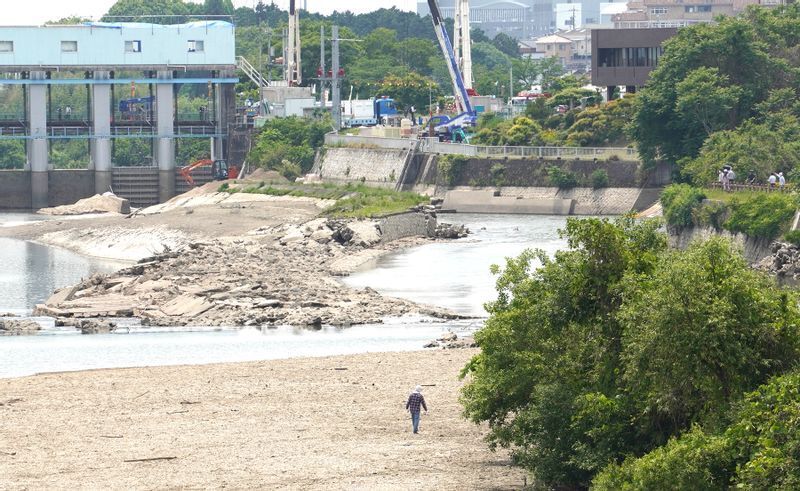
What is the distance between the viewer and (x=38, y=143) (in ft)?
388

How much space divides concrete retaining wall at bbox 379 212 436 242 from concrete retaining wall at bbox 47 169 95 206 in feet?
119

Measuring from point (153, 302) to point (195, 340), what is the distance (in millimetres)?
7850

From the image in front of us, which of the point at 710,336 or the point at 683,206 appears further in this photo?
the point at 683,206

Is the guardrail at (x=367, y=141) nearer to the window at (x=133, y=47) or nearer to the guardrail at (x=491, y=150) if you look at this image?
the guardrail at (x=491, y=150)

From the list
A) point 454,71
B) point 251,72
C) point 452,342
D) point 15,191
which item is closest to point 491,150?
point 454,71

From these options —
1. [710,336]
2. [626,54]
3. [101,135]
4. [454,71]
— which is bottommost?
[710,336]

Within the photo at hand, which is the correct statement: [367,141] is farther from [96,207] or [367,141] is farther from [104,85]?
[104,85]

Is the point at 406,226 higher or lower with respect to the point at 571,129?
lower

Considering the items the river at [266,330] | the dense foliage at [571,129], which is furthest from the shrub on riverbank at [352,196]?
the dense foliage at [571,129]

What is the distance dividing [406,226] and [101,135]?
3847 cm

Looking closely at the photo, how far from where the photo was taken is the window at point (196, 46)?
124 meters

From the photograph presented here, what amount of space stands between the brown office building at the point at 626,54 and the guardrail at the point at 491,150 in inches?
406

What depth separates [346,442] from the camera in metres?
36.3

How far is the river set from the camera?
50875 mm
